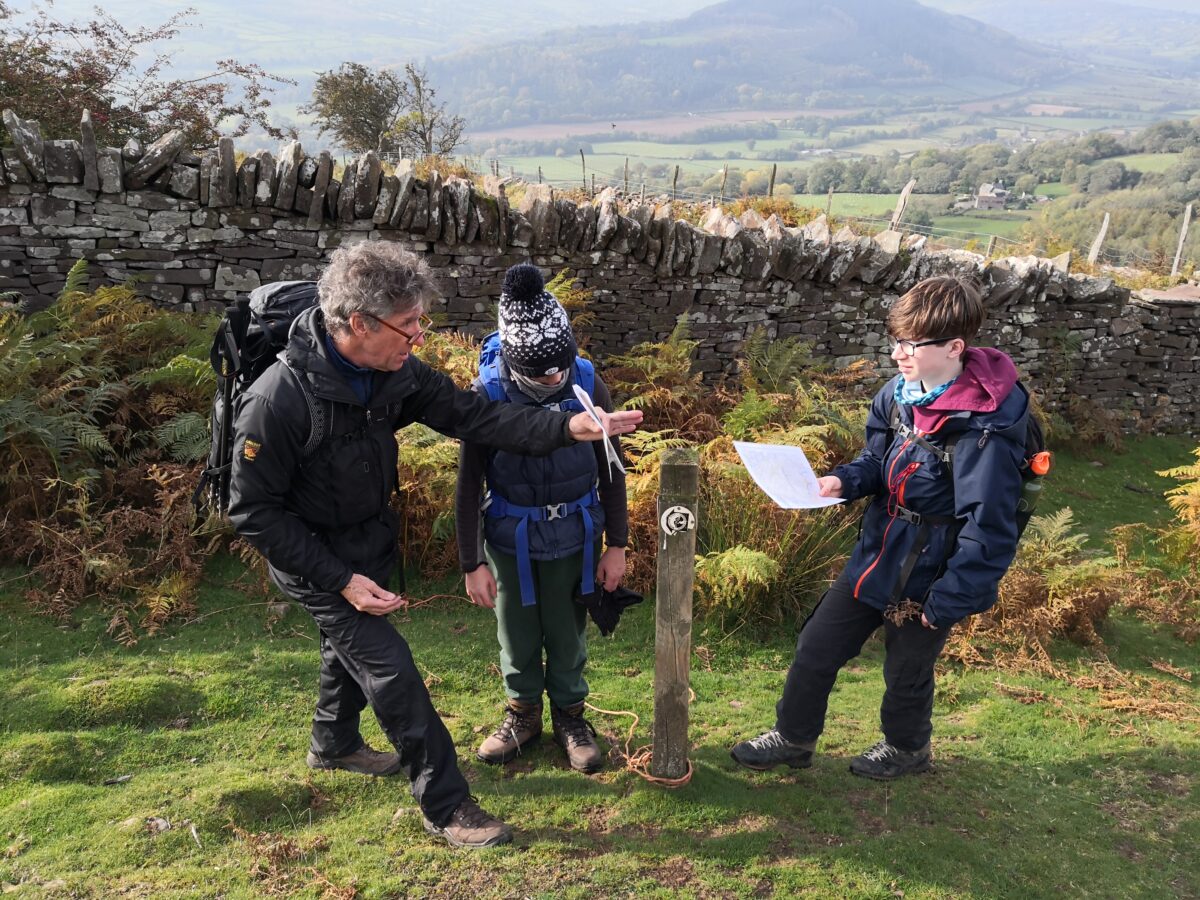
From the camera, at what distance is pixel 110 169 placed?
6461 millimetres

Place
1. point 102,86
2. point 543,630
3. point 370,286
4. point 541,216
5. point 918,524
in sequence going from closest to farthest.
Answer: point 370,286 → point 918,524 → point 543,630 → point 541,216 → point 102,86

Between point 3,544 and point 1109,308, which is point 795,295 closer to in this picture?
point 1109,308

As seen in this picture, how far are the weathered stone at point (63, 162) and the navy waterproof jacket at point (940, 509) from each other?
6.47 m

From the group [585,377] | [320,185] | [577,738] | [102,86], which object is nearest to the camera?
[585,377]

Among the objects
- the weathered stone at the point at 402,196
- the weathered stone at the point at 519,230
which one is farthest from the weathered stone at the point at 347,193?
the weathered stone at the point at 519,230

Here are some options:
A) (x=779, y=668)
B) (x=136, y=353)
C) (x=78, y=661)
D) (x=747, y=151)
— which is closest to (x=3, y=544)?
(x=78, y=661)

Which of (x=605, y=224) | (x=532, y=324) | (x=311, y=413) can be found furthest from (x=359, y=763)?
(x=605, y=224)

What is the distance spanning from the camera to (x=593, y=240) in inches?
307

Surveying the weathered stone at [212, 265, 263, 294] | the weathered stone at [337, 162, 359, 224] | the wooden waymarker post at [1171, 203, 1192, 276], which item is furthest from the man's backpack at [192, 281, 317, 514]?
the wooden waymarker post at [1171, 203, 1192, 276]

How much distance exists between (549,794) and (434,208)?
5.30 m

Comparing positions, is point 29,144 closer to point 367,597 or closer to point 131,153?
point 131,153

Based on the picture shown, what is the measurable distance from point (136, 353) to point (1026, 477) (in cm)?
615

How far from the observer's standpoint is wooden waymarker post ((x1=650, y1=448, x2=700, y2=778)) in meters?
3.05

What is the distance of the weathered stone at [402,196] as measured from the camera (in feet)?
22.9
